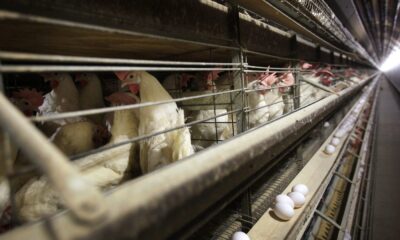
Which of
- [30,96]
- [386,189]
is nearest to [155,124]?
[30,96]

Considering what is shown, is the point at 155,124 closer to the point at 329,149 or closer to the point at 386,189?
the point at 329,149

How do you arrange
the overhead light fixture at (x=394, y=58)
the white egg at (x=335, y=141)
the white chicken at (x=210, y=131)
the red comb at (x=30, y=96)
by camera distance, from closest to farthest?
the red comb at (x=30, y=96)
the white chicken at (x=210, y=131)
the white egg at (x=335, y=141)
the overhead light fixture at (x=394, y=58)

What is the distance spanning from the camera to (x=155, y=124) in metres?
0.92

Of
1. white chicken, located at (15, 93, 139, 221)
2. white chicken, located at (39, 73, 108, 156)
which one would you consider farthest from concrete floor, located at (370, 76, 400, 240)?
white chicken, located at (39, 73, 108, 156)

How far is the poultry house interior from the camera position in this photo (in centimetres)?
30

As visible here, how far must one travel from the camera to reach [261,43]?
127 cm

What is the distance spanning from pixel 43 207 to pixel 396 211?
300 centimetres

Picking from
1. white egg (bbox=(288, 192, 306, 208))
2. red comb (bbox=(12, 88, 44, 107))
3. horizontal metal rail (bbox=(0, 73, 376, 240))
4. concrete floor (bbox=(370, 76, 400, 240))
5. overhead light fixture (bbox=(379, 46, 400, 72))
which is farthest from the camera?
overhead light fixture (bbox=(379, 46, 400, 72))

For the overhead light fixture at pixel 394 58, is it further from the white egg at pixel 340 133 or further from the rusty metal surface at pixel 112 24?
the rusty metal surface at pixel 112 24

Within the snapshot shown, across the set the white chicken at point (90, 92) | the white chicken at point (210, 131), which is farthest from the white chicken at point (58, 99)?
the white chicken at point (210, 131)

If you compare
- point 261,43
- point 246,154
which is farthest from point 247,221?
point 261,43

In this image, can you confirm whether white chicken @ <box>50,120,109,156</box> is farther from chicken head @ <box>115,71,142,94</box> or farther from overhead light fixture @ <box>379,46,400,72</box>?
overhead light fixture @ <box>379,46,400,72</box>

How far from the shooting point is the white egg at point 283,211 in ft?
3.47

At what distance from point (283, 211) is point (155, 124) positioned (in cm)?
69
